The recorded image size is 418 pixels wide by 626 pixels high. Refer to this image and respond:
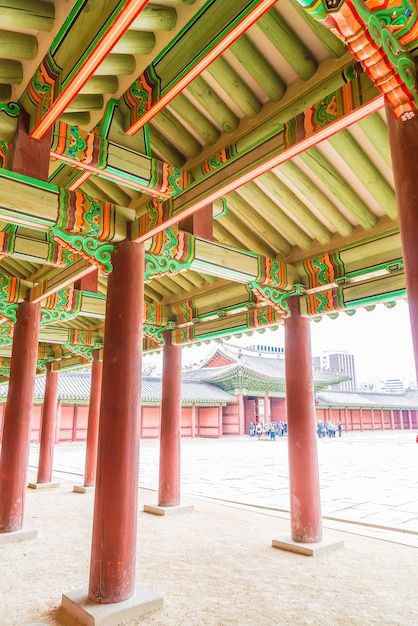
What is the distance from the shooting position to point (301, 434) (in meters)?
6.79

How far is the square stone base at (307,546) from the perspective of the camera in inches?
245

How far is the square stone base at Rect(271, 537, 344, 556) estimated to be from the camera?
20.4 ft

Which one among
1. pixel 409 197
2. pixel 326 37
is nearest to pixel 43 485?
pixel 326 37

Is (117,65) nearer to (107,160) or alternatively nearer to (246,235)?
(107,160)

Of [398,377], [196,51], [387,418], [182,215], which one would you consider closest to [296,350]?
[182,215]

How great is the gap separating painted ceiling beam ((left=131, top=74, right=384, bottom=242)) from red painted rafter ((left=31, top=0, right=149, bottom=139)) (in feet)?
4.70

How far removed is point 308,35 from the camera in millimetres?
3789

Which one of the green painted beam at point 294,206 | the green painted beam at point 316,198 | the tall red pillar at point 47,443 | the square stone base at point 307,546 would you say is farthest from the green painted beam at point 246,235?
the tall red pillar at point 47,443

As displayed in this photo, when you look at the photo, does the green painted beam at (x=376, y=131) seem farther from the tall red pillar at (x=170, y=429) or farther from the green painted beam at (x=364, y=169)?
the tall red pillar at (x=170, y=429)

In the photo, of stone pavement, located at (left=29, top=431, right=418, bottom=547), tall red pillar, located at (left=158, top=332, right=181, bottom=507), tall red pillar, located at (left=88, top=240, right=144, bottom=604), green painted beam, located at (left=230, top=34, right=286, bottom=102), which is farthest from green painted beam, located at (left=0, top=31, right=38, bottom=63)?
stone pavement, located at (left=29, top=431, right=418, bottom=547)

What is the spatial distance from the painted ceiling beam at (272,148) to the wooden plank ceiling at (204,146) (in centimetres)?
2

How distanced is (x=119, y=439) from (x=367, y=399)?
4780 cm

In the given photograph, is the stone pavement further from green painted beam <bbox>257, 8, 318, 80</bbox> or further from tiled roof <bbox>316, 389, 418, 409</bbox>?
tiled roof <bbox>316, 389, 418, 409</bbox>

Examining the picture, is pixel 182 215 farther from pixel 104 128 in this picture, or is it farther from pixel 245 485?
pixel 245 485
